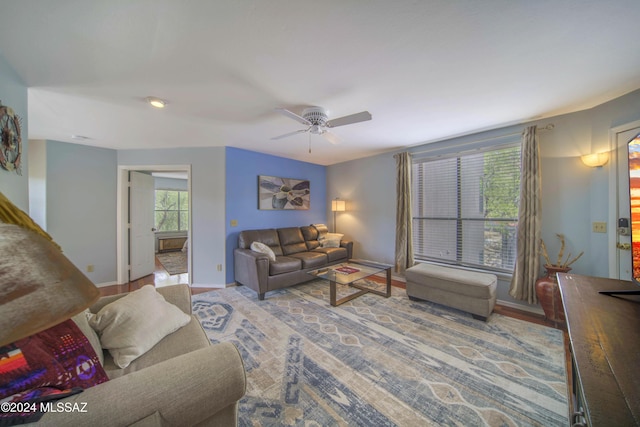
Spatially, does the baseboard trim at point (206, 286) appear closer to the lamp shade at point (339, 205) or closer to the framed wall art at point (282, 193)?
the framed wall art at point (282, 193)

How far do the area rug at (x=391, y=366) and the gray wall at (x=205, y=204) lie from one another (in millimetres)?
929

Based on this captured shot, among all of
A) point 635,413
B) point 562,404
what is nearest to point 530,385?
point 562,404

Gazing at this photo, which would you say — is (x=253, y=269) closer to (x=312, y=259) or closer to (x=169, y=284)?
(x=312, y=259)

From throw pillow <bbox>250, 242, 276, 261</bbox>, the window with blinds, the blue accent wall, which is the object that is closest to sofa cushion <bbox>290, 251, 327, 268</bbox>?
throw pillow <bbox>250, 242, 276, 261</bbox>

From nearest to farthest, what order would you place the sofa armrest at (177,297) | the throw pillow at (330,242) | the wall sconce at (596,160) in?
the sofa armrest at (177,297) → the wall sconce at (596,160) → the throw pillow at (330,242)

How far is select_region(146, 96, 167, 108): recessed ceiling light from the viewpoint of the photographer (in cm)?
207

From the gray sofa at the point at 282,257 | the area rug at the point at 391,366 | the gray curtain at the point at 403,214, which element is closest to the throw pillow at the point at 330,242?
the gray sofa at the point at 282,257

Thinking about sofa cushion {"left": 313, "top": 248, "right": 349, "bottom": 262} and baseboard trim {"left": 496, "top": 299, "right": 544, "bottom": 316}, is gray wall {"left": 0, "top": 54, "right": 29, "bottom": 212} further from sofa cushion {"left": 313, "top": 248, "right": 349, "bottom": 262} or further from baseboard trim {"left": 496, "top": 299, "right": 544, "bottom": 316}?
baseboard trim {"left": 496, "top": 299, "right": 544, "bottom": 316}

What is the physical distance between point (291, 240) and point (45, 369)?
3551 mm

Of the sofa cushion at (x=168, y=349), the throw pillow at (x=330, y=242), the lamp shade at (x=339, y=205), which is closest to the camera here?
the sofa cushion at (x=168, y=349)

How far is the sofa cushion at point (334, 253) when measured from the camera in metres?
4.05

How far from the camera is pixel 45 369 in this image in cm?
78

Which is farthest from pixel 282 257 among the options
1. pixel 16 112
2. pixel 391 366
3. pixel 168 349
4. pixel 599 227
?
pixel 599 227

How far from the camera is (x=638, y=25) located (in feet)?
4.35
